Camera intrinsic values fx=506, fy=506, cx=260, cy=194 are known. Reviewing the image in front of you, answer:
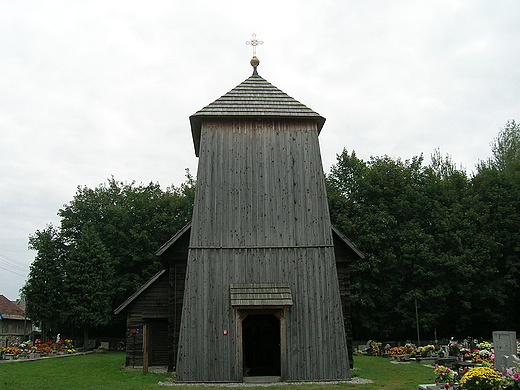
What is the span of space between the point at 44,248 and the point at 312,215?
3108 cm

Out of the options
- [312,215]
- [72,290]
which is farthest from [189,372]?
[72,290]

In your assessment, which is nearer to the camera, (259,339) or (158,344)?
(259,339)

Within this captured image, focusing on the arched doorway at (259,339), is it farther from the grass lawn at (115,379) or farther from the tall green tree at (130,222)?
the tall green tree at (130,222)

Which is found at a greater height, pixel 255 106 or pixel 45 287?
pixel 255 106

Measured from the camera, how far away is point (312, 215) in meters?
17.8

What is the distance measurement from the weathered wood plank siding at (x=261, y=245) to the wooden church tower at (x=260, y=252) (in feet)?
0.11

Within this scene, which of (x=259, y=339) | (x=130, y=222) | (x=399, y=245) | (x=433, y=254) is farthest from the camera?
(x=130, y=222)

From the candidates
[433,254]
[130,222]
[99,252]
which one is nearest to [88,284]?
[99,252]

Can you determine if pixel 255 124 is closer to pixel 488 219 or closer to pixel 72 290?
pixel 488 219

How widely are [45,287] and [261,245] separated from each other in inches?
1147

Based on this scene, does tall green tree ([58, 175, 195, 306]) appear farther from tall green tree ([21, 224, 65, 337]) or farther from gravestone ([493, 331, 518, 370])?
gravestone ([493, 331, 518, 370])

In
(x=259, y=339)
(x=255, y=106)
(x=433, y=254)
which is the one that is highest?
(x=255, y=106)

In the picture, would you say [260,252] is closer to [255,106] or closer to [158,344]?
[255,106]

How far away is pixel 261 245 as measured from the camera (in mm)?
17312
